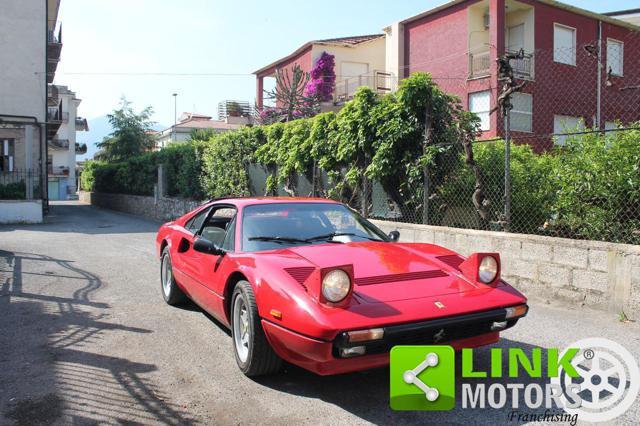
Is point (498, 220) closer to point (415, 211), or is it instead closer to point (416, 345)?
point (415, 211)

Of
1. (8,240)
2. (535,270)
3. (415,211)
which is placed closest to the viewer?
(535,270)

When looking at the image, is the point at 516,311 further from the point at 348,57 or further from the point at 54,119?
the point at 54,119

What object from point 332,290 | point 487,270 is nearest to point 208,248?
point 332,290

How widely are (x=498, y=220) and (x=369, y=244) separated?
377cm

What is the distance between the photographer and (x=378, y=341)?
302 cm

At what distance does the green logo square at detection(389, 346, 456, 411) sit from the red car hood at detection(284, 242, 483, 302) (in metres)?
0.35

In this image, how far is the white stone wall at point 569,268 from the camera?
17.8 ft

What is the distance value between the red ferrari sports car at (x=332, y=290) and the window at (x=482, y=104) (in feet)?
54.3

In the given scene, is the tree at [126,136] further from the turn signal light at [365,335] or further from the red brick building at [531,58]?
the turn signal light at [365,335]

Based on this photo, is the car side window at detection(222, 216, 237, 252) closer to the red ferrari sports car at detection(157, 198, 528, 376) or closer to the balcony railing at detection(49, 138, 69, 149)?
the red ferrari sports car at detection(157, 198, 528, 376)

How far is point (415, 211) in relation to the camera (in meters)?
8.69

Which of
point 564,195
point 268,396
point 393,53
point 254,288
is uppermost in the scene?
point 393,53

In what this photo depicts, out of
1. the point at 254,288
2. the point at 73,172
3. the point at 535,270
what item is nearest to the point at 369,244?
the point at 254,288

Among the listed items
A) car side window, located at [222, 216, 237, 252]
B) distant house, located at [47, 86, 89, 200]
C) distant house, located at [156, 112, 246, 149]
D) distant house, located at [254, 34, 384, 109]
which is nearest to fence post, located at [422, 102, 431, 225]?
car side window, located at [222, 216, 237, 252]
